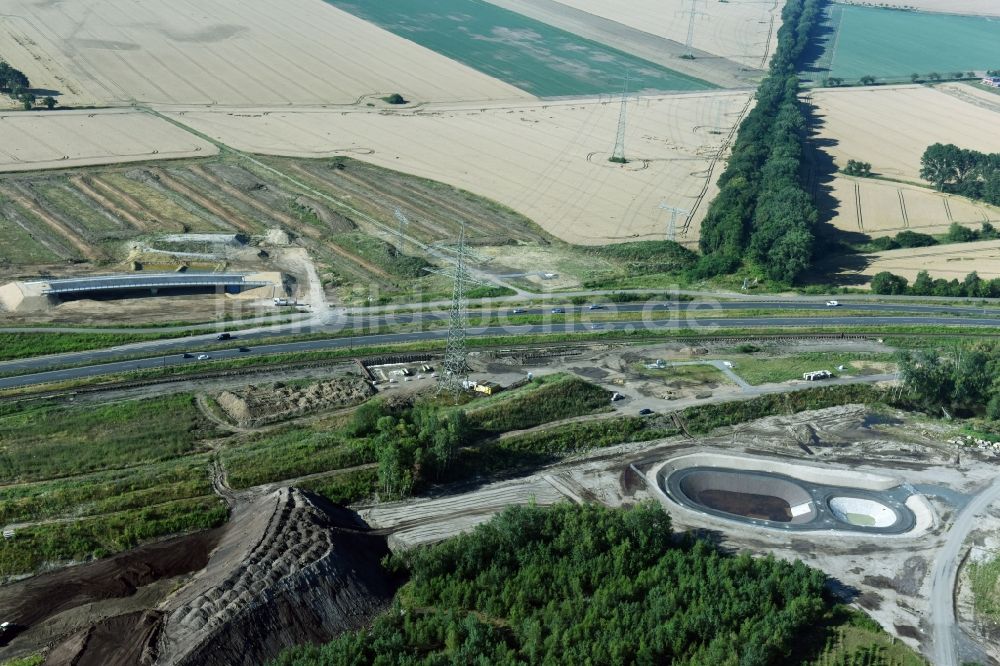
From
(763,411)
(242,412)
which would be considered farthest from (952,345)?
(242,412)

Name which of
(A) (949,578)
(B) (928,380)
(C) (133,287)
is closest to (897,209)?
Result: (B) (928,380)

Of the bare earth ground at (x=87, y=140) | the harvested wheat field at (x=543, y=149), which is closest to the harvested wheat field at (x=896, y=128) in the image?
the harvested wheat field at (x=543, y=149)

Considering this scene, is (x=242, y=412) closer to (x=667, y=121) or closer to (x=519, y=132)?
(x=519, y=132)

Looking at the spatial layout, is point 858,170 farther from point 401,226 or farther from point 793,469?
point 793,469

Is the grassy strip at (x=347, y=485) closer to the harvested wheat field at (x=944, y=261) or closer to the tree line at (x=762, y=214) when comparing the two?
the tree line at (x=762, y=214)

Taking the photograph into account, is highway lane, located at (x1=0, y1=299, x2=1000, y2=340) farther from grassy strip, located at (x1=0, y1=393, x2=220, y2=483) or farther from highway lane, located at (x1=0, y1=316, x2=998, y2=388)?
grassy strip, located at (x1=0, y1=393, x2=220, y2=483)

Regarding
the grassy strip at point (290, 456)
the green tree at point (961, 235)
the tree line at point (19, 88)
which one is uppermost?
the tree line at point (19, 88)
